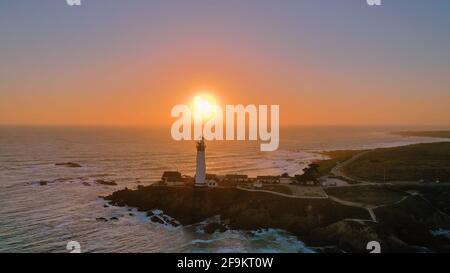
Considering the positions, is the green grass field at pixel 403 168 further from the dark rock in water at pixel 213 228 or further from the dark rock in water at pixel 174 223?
the dark rock in water at pixel 174 223

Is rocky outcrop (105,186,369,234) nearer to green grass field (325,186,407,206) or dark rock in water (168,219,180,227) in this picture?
dark rock in water (168,219,180,227)

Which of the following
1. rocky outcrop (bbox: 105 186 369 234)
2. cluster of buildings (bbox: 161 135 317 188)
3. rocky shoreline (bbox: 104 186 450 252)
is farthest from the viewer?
cluster of buildings (bbox: 161 135 317 188)

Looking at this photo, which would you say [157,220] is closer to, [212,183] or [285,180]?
[212,183]

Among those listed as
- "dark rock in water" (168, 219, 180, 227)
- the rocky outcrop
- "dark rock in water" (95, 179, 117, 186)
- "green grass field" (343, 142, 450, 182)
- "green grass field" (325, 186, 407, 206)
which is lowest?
"dark rock in water" (168, 219, 180, 227)

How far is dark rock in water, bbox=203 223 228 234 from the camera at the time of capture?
2343cm

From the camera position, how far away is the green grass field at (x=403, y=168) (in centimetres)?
3488

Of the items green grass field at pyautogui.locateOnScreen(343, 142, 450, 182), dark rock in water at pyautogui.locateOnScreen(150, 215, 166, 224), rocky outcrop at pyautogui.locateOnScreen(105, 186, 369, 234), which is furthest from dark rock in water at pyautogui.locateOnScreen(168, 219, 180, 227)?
green grass field at pyautogui.locateOnScreen(343, 142, 450, 182)

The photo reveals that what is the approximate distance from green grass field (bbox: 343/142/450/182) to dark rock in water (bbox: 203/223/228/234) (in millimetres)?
15015

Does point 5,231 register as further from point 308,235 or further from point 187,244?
point 308,235

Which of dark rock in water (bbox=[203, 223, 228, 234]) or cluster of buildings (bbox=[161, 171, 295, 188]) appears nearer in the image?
dark rock in water (bbox=[203, 223, 228, 234])

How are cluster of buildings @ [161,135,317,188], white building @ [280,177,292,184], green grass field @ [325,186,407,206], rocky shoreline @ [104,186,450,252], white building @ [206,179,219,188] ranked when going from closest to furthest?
rocky shoreline @ [104,186,450,252], green grass field @ [325,186,407,206], white building @ [206,179,219,188], cluster of buildings @ [161,135,317,188], white building @ [280,177,292,184]

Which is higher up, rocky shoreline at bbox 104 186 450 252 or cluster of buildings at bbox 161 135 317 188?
cluster of buildings at bbox 161 135 317 188
